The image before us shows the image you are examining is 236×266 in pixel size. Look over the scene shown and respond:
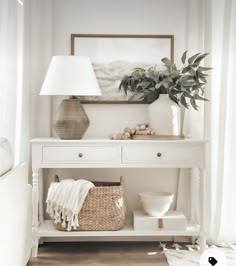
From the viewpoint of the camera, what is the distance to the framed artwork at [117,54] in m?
3.64

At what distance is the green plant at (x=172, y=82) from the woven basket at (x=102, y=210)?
749mm

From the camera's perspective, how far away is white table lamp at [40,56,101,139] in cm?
320

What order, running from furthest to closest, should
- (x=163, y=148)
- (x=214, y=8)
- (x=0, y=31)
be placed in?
(x=214, y=8), (x=163, y=148), (x=0, y=31)

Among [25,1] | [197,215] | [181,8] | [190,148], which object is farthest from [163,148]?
[25,1]

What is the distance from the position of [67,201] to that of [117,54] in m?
1.20

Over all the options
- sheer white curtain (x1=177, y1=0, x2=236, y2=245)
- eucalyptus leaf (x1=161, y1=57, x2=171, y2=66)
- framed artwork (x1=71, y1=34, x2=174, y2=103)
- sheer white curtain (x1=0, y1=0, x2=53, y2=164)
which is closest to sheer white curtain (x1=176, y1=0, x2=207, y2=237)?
sheer white curtain (x1=177, y1=0, x2=236, y2=245)

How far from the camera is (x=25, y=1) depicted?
3.37 meters

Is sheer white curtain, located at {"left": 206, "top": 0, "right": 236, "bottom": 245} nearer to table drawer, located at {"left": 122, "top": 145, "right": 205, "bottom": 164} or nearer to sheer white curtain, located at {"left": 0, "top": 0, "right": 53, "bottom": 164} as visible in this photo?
table drawer, located at {"left": 122, "top": 145, "right": 205, "bottom": 164}

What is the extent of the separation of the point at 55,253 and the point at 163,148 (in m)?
1.06

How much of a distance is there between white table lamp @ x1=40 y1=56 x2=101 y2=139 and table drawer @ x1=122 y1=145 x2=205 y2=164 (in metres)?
0.37

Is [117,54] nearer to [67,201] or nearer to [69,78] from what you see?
[69,78]

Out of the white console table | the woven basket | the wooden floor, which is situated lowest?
the wooden floor

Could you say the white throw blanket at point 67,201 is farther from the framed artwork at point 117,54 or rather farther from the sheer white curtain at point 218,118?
the sheer white curtain at point 218,118

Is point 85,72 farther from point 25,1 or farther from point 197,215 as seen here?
point 197,215
